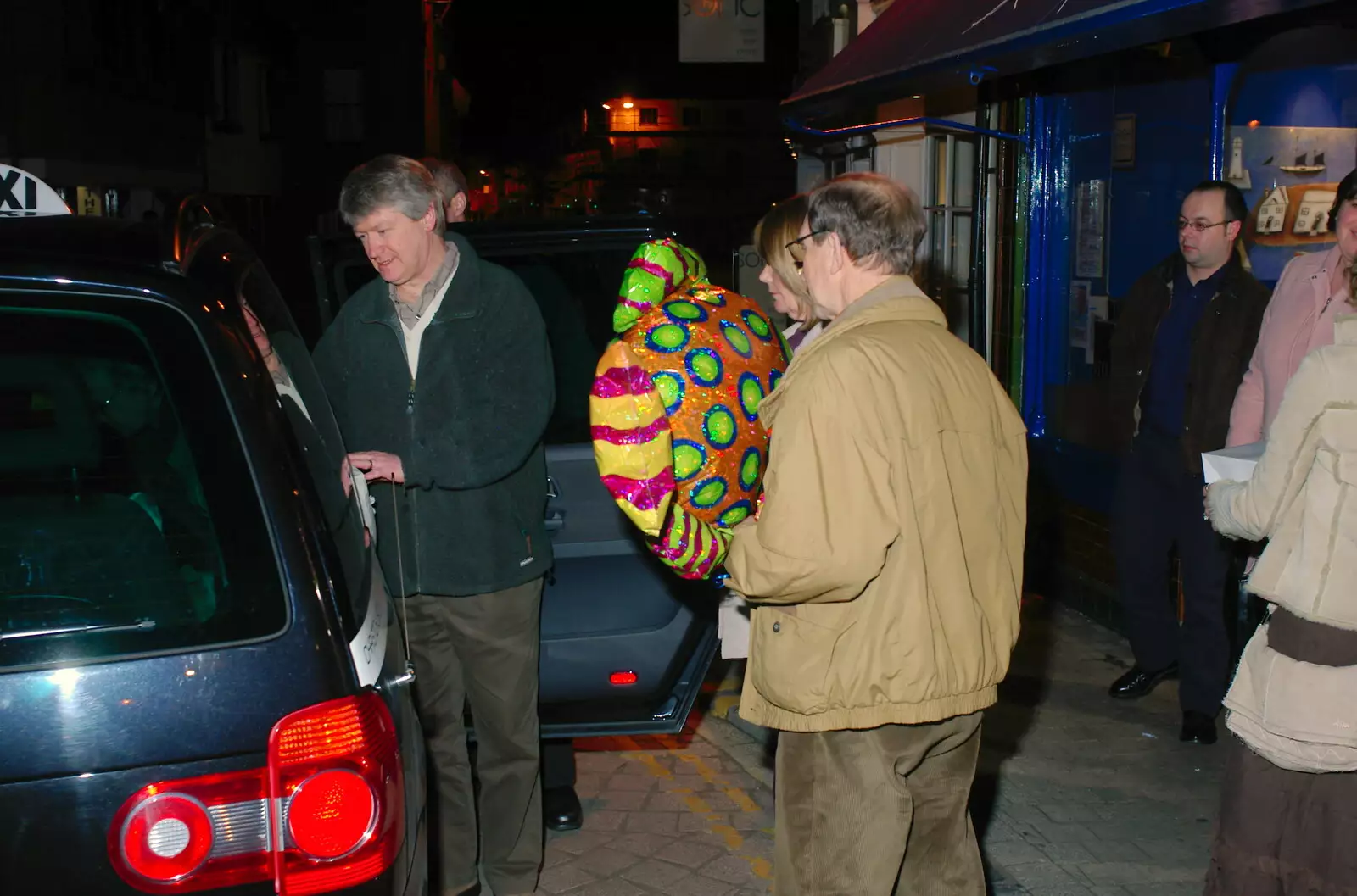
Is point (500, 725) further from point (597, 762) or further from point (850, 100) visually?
point (850, 100)

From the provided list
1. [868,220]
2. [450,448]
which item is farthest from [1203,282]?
[450,448]

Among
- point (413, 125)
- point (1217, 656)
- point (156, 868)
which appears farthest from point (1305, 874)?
point (413, 125)

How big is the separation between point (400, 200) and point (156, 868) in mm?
2084

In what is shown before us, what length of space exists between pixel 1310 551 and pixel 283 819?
7.39 feet

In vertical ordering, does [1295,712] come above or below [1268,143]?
below

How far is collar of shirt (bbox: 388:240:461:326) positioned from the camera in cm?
366

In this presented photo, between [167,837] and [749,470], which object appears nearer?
[167,837]

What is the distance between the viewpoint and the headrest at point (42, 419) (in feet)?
6.72

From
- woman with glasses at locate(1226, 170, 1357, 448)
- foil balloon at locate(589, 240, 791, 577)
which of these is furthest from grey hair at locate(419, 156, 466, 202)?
woman with glasses at locate(1226, 170, 1357, 448)

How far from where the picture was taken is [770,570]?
8.30ft

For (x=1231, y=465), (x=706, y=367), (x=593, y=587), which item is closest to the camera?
(x=706, y=367)

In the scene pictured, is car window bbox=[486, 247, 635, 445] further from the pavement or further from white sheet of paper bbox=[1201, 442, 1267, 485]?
white sheet of paper bbox=[1201, 442, 1267, 485]

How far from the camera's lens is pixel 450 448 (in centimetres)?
354

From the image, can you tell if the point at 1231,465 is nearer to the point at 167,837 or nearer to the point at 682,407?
the point at 682,407
